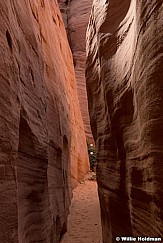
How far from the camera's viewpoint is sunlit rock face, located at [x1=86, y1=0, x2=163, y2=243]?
251 centimetres

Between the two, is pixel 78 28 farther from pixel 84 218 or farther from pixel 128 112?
pixel 128 112

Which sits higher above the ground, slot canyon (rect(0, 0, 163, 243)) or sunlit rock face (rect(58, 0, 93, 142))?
sunlit rock face (rect(58, 0, 93, 142))

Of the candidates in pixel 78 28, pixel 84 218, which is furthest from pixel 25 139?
pixel 78 28

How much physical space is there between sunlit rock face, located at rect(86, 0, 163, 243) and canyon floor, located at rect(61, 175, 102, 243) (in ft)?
3.32

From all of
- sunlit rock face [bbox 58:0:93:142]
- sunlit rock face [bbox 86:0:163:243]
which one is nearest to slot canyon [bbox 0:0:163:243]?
sunlit rock face [bbox 86:0:163:243]

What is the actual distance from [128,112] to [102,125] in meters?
1.39

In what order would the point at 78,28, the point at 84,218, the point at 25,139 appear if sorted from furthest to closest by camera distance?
the point at 78,28
the point at 84,218
the point at 25,139

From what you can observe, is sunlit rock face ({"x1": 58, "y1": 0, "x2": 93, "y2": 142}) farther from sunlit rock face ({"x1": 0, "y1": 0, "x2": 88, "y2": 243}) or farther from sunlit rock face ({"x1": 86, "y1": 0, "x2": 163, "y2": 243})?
sunlit rock face ({"x1": 86, "y1": 0, "x2": 163, "y2": 243})

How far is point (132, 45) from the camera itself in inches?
124

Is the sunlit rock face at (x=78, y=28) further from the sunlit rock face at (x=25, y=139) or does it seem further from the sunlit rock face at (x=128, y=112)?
the sunlit rock face at (x=128, y=112)

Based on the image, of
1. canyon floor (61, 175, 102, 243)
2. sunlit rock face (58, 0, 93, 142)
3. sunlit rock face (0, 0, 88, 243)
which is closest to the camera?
sunlit rock face (0, 0, 88, 243)

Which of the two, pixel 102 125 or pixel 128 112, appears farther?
pixel 102 125

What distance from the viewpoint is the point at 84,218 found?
Result: 23.5ft

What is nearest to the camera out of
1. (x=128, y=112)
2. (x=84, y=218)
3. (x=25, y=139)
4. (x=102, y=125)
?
(x=128, y=112)
